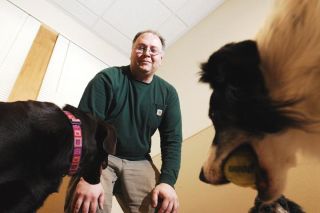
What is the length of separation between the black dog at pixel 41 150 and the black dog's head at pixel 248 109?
538mm

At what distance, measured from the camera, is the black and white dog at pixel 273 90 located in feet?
2.99

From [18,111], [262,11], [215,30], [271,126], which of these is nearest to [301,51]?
[271,126]

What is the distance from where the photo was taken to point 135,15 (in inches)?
126

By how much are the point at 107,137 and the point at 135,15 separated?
7.21ft

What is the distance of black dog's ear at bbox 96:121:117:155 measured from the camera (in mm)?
1297

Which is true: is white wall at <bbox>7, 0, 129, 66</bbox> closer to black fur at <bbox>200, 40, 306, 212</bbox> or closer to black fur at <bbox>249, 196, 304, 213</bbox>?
black fur at <bbox>200, 40, 306, 212</bbox>

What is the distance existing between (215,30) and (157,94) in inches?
55.4

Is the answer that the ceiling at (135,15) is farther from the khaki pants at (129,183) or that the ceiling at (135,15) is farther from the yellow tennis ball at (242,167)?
the yellow tennis ball at (242,167)

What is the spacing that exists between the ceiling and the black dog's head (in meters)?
2.18

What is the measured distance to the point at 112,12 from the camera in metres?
3.19

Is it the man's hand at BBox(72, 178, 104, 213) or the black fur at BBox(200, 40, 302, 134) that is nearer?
the black fur at BBox(200, 40, 302, 134)

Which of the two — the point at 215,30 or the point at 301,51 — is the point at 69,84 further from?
the point at 301,51

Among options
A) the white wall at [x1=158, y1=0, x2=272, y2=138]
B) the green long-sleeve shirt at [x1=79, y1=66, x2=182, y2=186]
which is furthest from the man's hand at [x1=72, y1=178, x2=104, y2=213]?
the white wall at [x1=158, y1=0, x2=272, y2=138]

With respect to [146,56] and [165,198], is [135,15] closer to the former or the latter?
[146,56]
